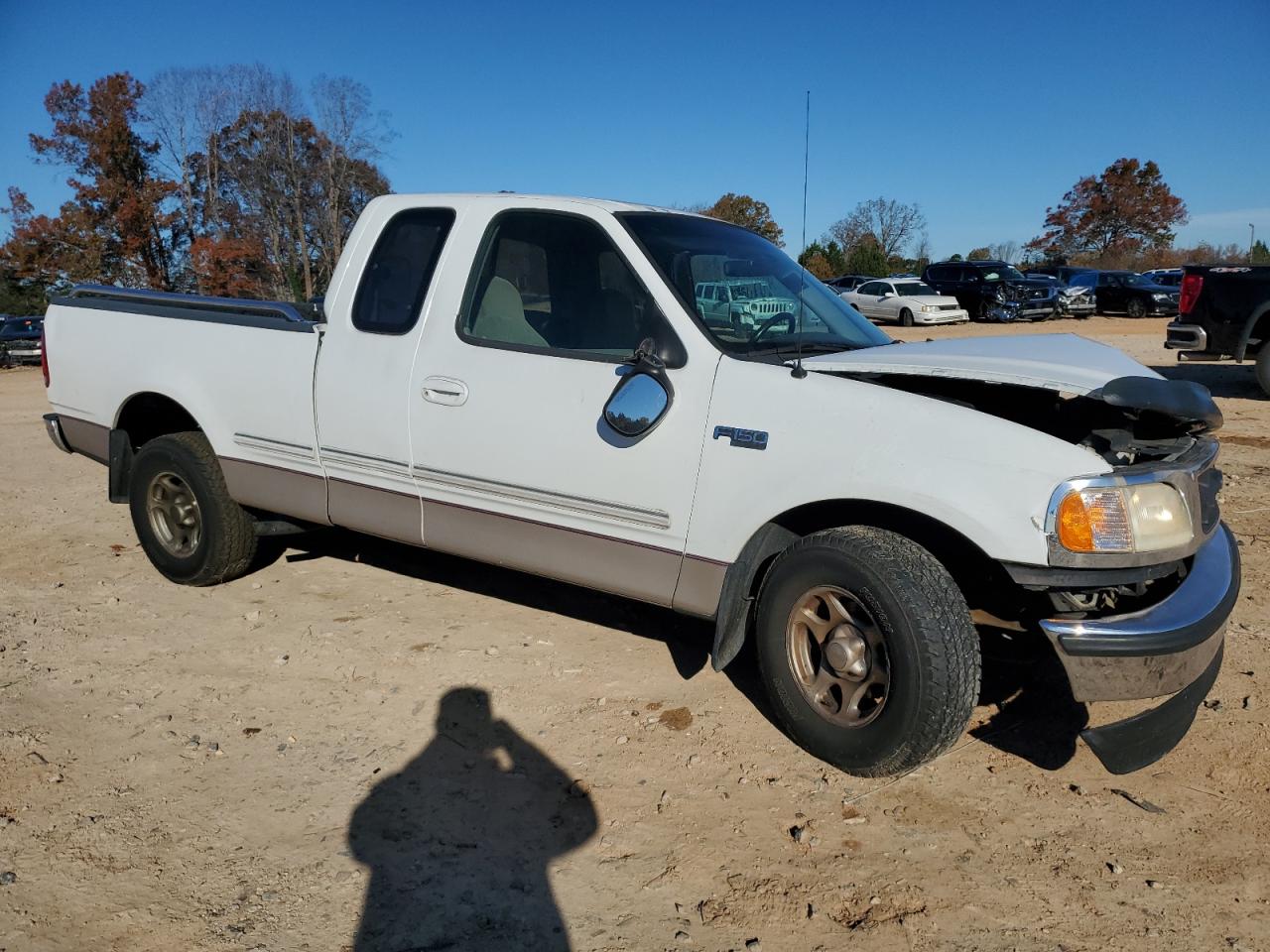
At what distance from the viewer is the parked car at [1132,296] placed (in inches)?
1135

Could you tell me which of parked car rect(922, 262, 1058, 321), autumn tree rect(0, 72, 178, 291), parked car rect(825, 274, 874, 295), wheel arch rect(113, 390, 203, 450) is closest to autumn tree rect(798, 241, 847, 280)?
parked car rect(825, 274, 874, 295)

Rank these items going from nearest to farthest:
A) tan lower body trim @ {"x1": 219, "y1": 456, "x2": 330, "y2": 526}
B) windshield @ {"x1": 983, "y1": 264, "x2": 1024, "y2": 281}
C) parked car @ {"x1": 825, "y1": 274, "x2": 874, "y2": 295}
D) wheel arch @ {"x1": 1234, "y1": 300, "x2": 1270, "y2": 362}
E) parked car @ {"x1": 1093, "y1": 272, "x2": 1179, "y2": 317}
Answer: tan lower body trim @ {"x1": 219, "y1": 456, "x2": 330, "y2": 526} < wheel arch @ {"x1": 1234, "y1": 300, "x2": 1270, "y2": 362} < windshield @ {"x1": 983, "y1": 264, "x2": 1024, "y2": 281} < parked car @ {"x1": 1093, "y1": 272, "x2": 1179, "y2": 317} < parked car @ {"x1": 825, "y1": 274, "x2": 874, "y2": 295}

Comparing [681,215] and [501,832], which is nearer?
[501,832]

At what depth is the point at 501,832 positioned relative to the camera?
9.98ft

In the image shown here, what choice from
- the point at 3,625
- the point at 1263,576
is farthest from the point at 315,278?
the point at 1263,576

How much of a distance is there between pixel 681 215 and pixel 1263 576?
3.66m

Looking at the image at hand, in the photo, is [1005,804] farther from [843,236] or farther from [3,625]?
[843,236]

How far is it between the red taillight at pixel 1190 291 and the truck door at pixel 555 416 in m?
10.1

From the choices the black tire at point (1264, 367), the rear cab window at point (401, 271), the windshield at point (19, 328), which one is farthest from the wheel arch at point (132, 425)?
the windshield at point (19, 328)

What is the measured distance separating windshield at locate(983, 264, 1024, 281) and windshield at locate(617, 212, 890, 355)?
26.6m

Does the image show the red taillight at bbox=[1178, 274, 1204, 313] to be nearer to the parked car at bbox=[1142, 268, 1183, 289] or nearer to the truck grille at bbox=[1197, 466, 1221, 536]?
the truck grille at bbox=[1197, 466, 1221, 536]

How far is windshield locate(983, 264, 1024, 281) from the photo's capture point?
94.2ft

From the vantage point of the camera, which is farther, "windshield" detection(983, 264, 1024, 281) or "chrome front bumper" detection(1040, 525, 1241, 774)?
"windshield" detection(983, 264, 1024, 281)

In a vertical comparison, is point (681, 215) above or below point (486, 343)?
above
